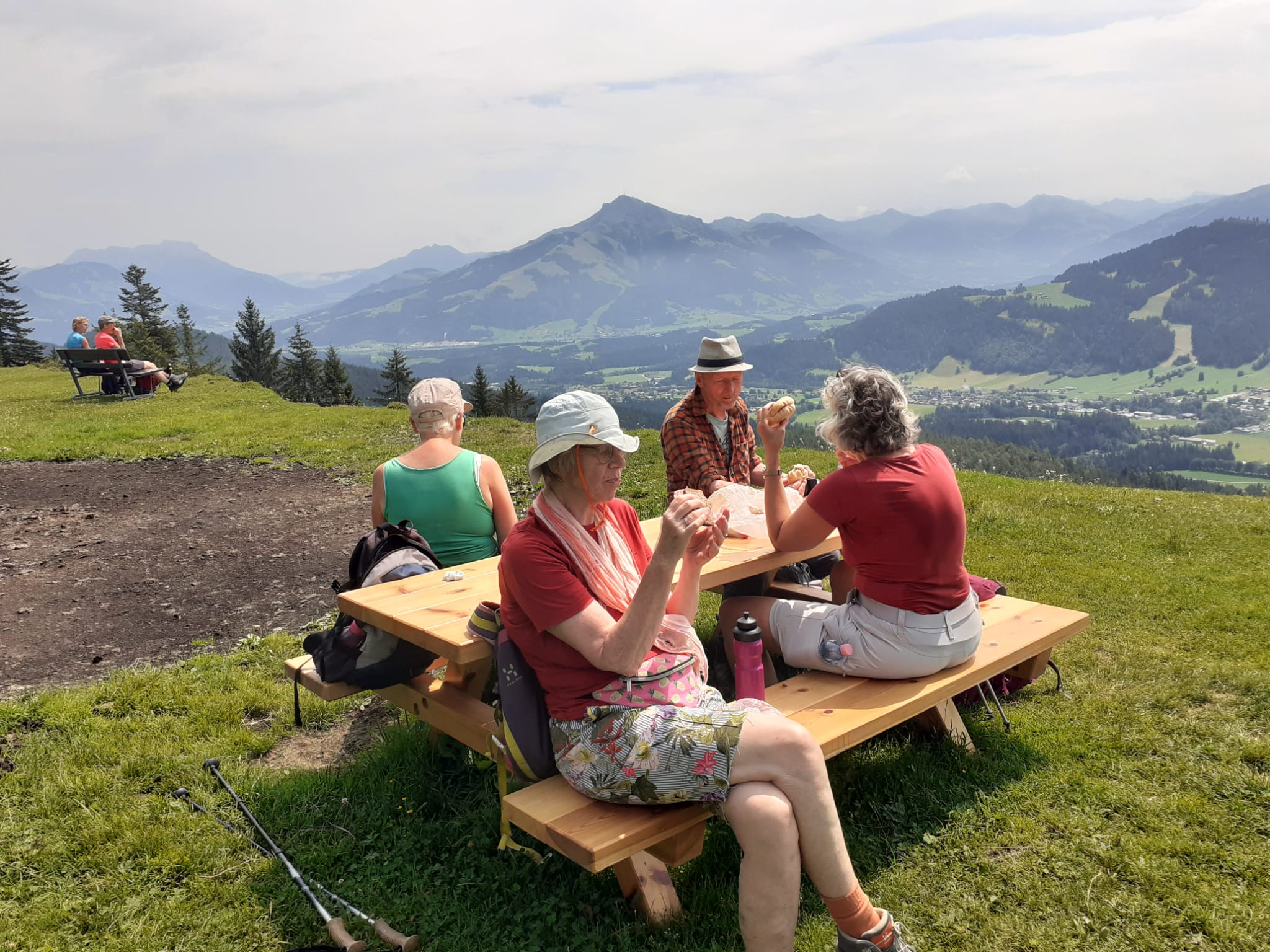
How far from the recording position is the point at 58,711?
582 cm

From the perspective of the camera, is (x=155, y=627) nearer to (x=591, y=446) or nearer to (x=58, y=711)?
(x=58, y=711)

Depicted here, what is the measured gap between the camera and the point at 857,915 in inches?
128

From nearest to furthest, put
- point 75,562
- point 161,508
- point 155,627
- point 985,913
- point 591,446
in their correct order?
1. point 591,446
2. point 985,913
3. point 155,627
4. point 75,562
5. point 161,508

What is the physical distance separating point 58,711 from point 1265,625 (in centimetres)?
942

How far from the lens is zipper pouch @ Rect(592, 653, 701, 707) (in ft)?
11.2

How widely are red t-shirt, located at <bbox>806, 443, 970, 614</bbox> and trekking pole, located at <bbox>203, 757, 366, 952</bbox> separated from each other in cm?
298

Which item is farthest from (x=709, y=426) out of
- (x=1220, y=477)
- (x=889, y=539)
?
(x=1220, y=477)

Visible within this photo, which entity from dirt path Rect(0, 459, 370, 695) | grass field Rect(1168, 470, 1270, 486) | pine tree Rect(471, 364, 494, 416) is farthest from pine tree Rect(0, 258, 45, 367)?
grass field Rect(1168, 470, 1270, 486)

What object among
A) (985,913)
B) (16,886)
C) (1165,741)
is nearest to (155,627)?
(16,886)

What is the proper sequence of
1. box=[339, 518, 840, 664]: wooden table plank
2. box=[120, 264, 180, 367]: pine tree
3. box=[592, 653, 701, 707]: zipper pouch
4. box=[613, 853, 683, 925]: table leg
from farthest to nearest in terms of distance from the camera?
box=[120, 264, 180, 367]: pine tree < box=[339, 518, 840, 664]: wooden table plank < box=[613, 853, 683, 925]: table leg < box=[592, 653, 701, 707]: zipper pouch

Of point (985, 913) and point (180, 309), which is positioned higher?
point (180, 309)

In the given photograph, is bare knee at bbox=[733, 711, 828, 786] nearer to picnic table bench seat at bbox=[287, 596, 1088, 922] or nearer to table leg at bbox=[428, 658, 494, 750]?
picnic table bench seat at bbox=[287, 596, 1088, 922]

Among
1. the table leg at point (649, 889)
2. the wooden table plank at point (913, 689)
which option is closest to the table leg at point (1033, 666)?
the wooden table plank at point (913, 689)

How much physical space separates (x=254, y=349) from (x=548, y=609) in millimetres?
103161
